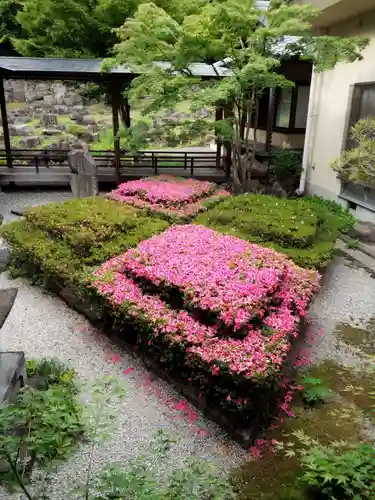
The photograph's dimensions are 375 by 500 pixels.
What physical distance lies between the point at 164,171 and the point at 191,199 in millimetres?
5090

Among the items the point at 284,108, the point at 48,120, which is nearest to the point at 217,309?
the point at 284,108

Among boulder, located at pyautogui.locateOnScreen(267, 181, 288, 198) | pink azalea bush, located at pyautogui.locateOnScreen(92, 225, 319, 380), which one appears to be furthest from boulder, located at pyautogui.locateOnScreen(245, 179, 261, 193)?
pink azalea bush, located at pyautogui.locateOnScreen(92, 225, 319, 380)

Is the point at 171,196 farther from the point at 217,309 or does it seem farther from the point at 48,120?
the point at 48,120

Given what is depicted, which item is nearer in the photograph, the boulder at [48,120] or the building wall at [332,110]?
the building wall at [332,110]

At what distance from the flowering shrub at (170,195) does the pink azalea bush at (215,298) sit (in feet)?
9.38

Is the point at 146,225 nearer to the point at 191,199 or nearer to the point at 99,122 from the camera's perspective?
the point at 191,199

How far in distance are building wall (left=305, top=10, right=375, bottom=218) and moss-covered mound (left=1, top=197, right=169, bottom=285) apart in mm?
5724

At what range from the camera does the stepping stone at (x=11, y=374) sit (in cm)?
378

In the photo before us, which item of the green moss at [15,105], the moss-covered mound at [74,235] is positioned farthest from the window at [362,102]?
the green moss at [15,105]

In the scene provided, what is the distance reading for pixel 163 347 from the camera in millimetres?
5344

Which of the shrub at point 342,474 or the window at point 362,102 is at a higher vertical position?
the window at point 362,102

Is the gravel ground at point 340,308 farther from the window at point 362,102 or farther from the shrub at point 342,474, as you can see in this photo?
the window at point 362,102

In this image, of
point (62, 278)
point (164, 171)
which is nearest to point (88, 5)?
point (164, 171)

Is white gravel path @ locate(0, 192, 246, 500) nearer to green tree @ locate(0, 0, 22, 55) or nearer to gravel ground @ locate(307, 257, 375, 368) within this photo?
gravel ground @ locate(307, 257, 375, 368)
